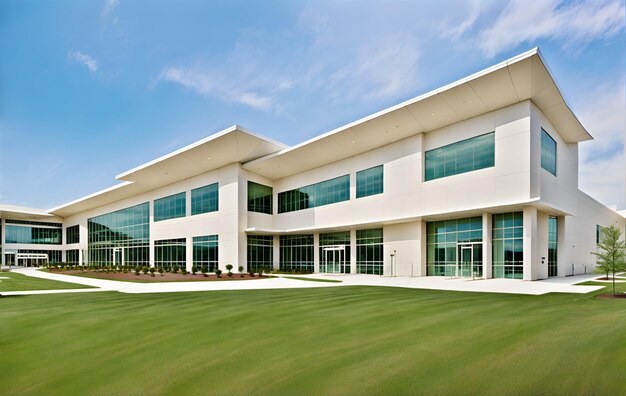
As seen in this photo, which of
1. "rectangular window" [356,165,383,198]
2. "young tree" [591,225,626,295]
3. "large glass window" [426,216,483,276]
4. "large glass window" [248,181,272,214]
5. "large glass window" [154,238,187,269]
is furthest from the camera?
"large glass window" [154,238,187,269]

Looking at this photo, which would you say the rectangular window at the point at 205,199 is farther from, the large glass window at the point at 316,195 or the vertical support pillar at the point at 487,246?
the vertical support pillar at the point at 487,246

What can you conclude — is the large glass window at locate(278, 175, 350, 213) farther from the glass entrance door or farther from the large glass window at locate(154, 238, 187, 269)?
the large glass window at locate(154, 238, 187, 269)

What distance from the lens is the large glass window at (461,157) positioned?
24.8m

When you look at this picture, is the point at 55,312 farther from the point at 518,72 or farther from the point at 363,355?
the point at 518,72

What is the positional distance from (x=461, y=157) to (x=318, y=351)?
22577 millimetres

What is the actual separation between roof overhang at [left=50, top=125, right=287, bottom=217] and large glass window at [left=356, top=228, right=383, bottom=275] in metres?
11.6

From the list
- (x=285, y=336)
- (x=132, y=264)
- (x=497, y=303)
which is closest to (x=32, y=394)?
(x=285, y=336)

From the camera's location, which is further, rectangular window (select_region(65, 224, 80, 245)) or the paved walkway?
rectangular window (select_region(65, 224, 80, 245))

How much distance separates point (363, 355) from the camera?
6.41m

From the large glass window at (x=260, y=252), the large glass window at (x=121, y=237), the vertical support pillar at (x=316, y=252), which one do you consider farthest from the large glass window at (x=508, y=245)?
the large glass window at (x=121, y=237)

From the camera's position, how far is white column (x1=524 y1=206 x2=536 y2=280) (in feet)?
75.5

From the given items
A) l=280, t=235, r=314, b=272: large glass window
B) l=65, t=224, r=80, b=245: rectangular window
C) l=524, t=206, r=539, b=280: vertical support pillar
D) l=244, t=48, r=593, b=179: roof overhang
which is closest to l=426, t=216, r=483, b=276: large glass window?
l=524, t=206, r=539, b=280: vertical support pillar

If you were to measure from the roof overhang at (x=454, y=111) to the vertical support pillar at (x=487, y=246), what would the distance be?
702 centimetres

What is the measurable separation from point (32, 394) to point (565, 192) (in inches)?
1333
